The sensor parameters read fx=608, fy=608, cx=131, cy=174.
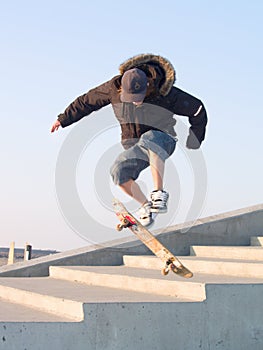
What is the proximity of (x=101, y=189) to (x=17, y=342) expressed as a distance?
1.68 metres

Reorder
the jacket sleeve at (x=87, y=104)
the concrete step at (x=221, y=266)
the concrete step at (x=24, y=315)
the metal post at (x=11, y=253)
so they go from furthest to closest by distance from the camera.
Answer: the metal post at (x=11, y=253)
the concrete step at (x=221, y=266)
the jacket sleeve at (x=87, y=104)
the concrete step at (x=24, y=315)

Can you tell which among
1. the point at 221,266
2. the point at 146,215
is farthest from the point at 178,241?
the point at 146,215

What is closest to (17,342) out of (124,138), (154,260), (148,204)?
(148,204)

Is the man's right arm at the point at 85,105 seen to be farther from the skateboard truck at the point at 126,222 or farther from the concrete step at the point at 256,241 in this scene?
the concrete step at the point at 256,241

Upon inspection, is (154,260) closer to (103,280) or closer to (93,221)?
(103,280)

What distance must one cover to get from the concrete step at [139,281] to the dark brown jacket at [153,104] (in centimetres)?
121

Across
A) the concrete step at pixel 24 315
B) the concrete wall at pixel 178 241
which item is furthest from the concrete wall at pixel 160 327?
the concrete wall at pixel 178 241

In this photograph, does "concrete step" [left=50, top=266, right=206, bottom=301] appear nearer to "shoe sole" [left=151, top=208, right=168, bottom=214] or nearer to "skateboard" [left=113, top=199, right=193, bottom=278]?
"skateboard" [left=113, top=199, right=193, bottom=278]

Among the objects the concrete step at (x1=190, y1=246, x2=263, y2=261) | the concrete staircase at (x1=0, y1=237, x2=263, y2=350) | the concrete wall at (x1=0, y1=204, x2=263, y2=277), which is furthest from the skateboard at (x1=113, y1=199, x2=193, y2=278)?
the concrete wall at (x1=0, y1=204, x2=263, y2=277)

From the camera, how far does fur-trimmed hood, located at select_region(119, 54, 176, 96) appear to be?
187 inches

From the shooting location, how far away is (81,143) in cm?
535

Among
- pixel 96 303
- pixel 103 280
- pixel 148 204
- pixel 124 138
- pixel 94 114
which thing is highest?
pixel 94 114

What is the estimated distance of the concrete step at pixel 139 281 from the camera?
486 centimetres

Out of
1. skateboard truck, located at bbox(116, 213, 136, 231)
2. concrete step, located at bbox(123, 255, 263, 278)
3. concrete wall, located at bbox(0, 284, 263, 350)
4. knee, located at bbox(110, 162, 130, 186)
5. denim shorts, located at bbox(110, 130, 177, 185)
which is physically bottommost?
concrete wall, located at bbox(0, 284, 263, 350)
